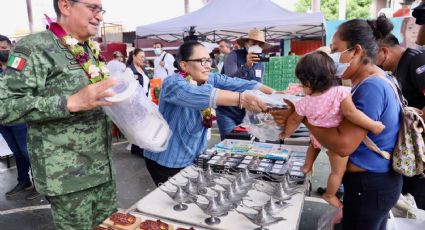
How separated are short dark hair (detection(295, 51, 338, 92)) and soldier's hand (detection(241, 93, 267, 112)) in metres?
0.33

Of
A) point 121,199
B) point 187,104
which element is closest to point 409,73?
point 187,104

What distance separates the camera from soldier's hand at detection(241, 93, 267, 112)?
185 centimetres

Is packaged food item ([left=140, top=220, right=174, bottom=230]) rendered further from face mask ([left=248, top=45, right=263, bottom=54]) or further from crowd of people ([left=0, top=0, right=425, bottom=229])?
face mask ([left=248, top=45, right=263, bottom=54])

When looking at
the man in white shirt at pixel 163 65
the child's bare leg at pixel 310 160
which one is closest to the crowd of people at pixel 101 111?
the child's bare leg at pixel 310 160

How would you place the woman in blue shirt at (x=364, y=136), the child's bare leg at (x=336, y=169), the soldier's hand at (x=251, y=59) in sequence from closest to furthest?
the woman in blue shirt at (x=364, y=136) < the child's bare leg at (x=336, y=169) < the soldier's hand at (x=251, y=59)

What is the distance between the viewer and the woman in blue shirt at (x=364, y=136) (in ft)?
4.89

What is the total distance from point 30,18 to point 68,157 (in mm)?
23403

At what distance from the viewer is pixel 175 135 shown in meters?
2.05

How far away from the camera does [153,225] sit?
1.36 meters

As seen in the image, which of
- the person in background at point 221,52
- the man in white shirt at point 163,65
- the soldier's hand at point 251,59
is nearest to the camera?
the soldier's hand at point 251,59

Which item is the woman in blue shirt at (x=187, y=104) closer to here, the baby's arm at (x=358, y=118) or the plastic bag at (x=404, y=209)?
the baby's arm at (x=358, y=118)

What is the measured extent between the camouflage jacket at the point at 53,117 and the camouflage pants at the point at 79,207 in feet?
0.24

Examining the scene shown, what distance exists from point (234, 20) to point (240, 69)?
3.58 m

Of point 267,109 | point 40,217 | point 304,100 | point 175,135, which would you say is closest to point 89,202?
point 175,135
